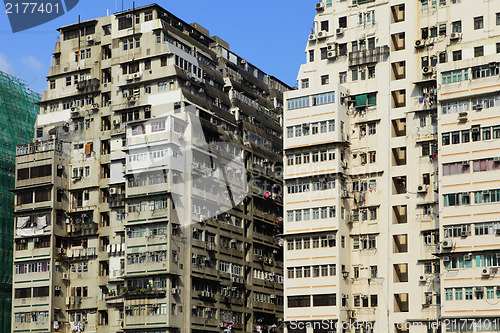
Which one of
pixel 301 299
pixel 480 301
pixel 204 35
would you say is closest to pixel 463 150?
pixel 480 301

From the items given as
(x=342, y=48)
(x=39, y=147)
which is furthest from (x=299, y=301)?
(x=39, y=147)

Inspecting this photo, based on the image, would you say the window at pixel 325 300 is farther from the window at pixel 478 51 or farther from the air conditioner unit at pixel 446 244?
the window at pixel 478 51

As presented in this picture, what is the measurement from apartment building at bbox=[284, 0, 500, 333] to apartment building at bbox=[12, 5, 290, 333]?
8174mm

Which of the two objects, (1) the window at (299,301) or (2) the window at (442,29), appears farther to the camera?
(2) the window at (442,29)

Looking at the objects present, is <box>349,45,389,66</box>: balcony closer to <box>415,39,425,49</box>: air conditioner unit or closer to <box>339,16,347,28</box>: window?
<box>415,39,425,49</box>: air conditioner unit

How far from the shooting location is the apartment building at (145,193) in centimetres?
7206

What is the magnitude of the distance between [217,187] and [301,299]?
13.5 metres

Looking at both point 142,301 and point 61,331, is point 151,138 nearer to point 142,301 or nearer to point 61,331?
point 142,301

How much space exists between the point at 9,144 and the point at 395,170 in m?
37.4

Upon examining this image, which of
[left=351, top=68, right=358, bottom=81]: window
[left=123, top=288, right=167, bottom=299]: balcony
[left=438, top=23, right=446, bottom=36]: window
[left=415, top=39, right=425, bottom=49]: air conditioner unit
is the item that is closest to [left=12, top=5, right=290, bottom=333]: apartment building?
[left=123, top=288, right=167, bottom=299]: balcony

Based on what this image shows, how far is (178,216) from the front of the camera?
72062mm

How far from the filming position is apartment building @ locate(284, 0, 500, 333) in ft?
206

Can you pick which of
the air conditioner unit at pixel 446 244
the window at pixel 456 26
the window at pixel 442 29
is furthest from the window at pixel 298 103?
the air conditioner unit at pixel 446 244
